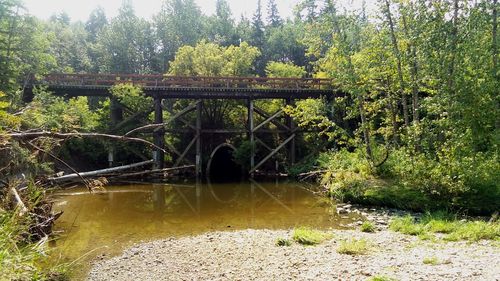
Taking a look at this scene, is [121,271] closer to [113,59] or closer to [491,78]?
[491,78]

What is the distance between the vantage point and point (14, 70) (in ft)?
59.8

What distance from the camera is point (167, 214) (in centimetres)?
1234

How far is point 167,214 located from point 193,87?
11.1 metres

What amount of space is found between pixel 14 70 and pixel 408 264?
64.2 feet

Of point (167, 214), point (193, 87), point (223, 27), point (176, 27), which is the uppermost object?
point (223, 27)

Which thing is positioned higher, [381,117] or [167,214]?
[381,117]

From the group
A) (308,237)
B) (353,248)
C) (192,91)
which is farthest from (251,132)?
(353,248)

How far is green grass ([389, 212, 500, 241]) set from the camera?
7.38 m

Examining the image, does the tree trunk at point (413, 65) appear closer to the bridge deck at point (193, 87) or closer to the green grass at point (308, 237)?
the green grass at point (308, 237)

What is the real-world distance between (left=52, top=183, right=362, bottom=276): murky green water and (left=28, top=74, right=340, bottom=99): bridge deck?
6.63m

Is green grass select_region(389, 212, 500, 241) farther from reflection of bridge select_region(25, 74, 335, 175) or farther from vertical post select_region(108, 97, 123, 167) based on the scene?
vertical post select_region(108, 97, 123, 167)

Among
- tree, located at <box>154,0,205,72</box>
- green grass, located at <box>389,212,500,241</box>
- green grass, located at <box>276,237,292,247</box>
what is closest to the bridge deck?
green grass, located at <box>389,212,500,241</box>

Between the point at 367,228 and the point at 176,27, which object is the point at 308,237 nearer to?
the point at 367,228

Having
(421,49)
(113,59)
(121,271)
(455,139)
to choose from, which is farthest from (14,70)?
(113,59)
